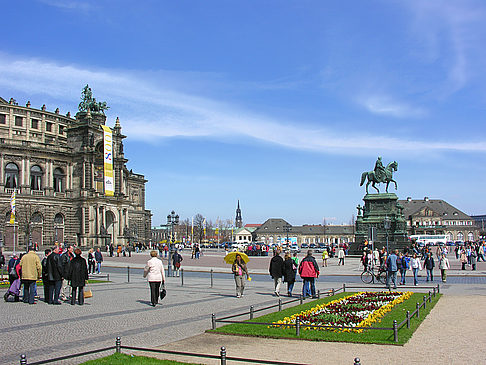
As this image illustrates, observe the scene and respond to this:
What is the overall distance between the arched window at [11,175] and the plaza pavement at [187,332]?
57232mm

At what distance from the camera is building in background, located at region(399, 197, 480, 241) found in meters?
153

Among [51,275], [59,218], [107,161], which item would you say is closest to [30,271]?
[51,275]

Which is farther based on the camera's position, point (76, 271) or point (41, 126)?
point (41, 126)

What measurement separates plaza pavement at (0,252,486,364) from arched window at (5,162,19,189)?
5723 centimetres

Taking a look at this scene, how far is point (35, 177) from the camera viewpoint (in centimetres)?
7456

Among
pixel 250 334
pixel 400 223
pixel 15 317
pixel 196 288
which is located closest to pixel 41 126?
pixel 400 223

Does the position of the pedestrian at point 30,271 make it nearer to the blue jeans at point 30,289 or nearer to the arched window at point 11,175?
the blue jeans at point 30,289

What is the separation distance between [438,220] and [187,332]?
154 m

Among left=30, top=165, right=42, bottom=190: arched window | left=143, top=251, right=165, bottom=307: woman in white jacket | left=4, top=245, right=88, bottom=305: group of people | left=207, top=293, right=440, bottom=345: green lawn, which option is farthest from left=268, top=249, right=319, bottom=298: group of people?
left=30, top=165, right=42, bottom=190: arched window

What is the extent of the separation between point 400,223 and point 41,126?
61111mm

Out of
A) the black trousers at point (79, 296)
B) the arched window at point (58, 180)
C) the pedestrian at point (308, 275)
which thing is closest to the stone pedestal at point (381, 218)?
the pedestrian at point (308, 275)

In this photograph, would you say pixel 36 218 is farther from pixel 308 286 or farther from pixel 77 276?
pixel 308 286

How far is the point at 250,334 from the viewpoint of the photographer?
1233 cm

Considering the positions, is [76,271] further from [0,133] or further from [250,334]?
[0,133]
